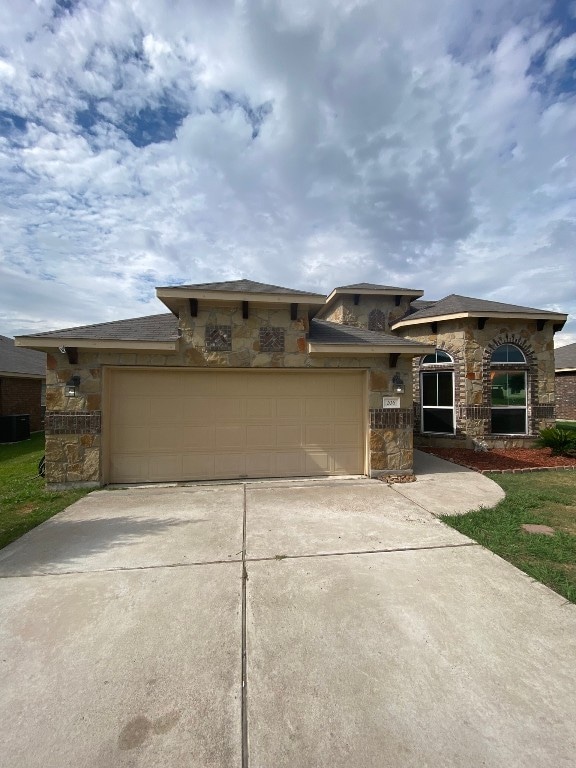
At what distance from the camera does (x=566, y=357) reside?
21.8m

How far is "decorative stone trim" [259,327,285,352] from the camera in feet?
23.2

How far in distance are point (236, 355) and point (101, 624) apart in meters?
4.93

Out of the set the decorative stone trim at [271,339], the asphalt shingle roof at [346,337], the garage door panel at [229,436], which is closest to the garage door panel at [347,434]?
the asphalt shingle roof at [346,337]

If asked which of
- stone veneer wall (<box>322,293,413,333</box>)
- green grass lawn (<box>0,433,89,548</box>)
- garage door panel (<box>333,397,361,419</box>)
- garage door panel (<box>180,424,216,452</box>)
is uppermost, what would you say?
stone veneer wall (<box>322,293,413,333</box>)

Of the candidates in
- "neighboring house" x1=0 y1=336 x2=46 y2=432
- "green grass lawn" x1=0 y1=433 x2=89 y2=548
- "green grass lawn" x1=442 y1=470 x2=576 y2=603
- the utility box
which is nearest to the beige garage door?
"green grass lawn" x1=0 y1=433 x2=89 y2=548


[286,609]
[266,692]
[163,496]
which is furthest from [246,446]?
[266,692]

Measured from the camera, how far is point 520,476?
7656 millimetres

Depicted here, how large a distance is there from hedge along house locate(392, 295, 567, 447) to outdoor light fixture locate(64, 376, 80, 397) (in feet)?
30.5

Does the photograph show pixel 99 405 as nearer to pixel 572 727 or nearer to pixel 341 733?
pixel 341 733

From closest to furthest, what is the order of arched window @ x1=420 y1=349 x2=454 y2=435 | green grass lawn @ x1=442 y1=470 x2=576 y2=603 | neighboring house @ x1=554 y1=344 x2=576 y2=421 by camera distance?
green grass lawn @ x1=442 y1=470 x2=576 y2=603
arched window @ x1=420 y1=349 x2=454 y2=435
neighboring house @ x1=554 y1=344 x2=576 y2=421

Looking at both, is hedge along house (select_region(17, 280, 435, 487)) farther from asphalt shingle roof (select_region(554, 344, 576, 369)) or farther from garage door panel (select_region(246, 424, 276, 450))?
asphalt shingle roof (select_region(554, 344, 576, 369))

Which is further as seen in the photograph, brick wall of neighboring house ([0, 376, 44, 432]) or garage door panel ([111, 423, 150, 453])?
brick wall of neighboring house ([0, 376, 44, 432])

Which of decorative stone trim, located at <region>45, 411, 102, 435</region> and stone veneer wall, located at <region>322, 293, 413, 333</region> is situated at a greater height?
stone veneer wall, located at <region>322, 293, 413, 333</region>

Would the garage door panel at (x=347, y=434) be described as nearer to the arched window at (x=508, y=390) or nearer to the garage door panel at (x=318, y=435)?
the garage door panel at (x=318, y=435)
